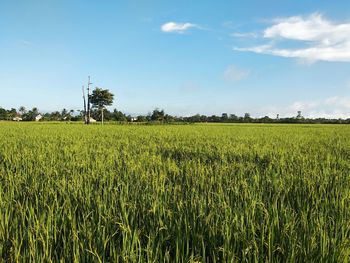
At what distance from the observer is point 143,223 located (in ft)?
8.57

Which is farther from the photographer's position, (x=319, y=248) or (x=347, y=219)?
(x=347, y=219)

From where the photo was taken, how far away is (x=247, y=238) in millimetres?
2232

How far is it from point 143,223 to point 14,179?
8.08 feet

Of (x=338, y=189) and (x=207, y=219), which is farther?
(x=338, y=189)

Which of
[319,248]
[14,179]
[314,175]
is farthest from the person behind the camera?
[314,175]

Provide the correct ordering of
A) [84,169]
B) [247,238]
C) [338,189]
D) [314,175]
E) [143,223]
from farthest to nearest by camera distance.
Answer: [84,169], [314,175], [338,189], [143,223], [247,238]

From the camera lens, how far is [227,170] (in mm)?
5223

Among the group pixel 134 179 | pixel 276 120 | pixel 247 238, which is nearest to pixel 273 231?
pixel 247 238

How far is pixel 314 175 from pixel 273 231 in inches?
103

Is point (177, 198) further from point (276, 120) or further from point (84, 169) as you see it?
point (276, 120)

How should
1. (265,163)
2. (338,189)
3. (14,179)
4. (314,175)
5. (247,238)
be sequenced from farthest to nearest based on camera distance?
(265,163) → (314,175) → (14,179) → (338,189) → (247,238)

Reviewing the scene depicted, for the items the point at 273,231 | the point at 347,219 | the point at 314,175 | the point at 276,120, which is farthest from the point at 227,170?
the point at 276,120

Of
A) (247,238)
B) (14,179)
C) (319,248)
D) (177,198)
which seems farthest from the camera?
(14,179)

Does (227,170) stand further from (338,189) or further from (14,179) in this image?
(14,179)
